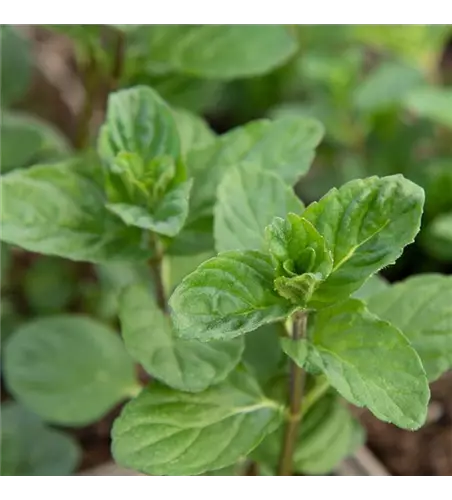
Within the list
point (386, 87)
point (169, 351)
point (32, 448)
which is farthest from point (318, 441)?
point (386, 87)

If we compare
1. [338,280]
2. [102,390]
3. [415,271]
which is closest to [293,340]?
[338,280]

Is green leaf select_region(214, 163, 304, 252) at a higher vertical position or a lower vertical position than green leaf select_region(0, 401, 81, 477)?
higher

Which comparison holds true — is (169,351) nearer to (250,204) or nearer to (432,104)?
(250,204)

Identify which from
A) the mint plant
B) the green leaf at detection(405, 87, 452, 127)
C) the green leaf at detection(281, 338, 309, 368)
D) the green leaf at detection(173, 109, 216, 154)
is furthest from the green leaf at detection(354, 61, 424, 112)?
the green leaf at detection(281, 338, 309, 368)

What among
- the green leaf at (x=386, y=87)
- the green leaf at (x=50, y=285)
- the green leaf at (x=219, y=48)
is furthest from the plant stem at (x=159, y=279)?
the green leaf at (x=386, y=87)

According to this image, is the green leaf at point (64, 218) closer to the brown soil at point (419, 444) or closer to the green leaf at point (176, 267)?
the green leaf at point (176, 267)

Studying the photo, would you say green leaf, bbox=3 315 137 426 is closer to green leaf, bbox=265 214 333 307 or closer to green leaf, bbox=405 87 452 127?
green leaf, bbox=265 214 333 307
